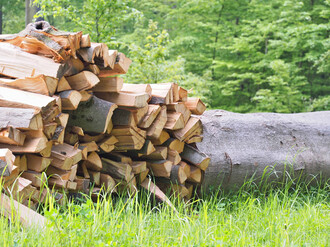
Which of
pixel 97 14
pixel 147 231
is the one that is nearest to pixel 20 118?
pixel 147 231

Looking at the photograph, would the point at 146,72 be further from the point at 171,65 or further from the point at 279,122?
the point at 279,122

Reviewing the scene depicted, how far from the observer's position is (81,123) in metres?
3.01

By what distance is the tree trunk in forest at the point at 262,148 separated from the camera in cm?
383

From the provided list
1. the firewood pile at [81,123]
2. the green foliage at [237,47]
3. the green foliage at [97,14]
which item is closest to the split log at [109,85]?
the firewood pile at [81,123]

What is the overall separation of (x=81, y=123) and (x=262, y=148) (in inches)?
77.6

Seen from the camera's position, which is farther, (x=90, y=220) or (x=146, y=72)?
(x=146, y=72)

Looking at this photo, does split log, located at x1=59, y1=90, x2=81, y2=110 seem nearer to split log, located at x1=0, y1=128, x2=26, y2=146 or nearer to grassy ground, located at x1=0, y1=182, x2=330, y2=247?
split log, located at x1=0, y1=128, x2=26, y2=146

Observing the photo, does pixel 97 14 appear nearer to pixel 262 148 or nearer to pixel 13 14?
pixel 262 148

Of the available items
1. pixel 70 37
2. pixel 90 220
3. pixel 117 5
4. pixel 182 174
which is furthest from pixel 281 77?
pixel 90 220

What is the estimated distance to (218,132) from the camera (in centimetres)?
396

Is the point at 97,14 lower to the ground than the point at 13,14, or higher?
higher

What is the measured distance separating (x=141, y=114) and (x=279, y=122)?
1.84 meters

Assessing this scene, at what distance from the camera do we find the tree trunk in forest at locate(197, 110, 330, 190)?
3832 millimetres

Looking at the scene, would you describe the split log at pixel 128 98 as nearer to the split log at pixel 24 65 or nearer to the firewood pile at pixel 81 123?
the firewood pile at pixel 81 123
